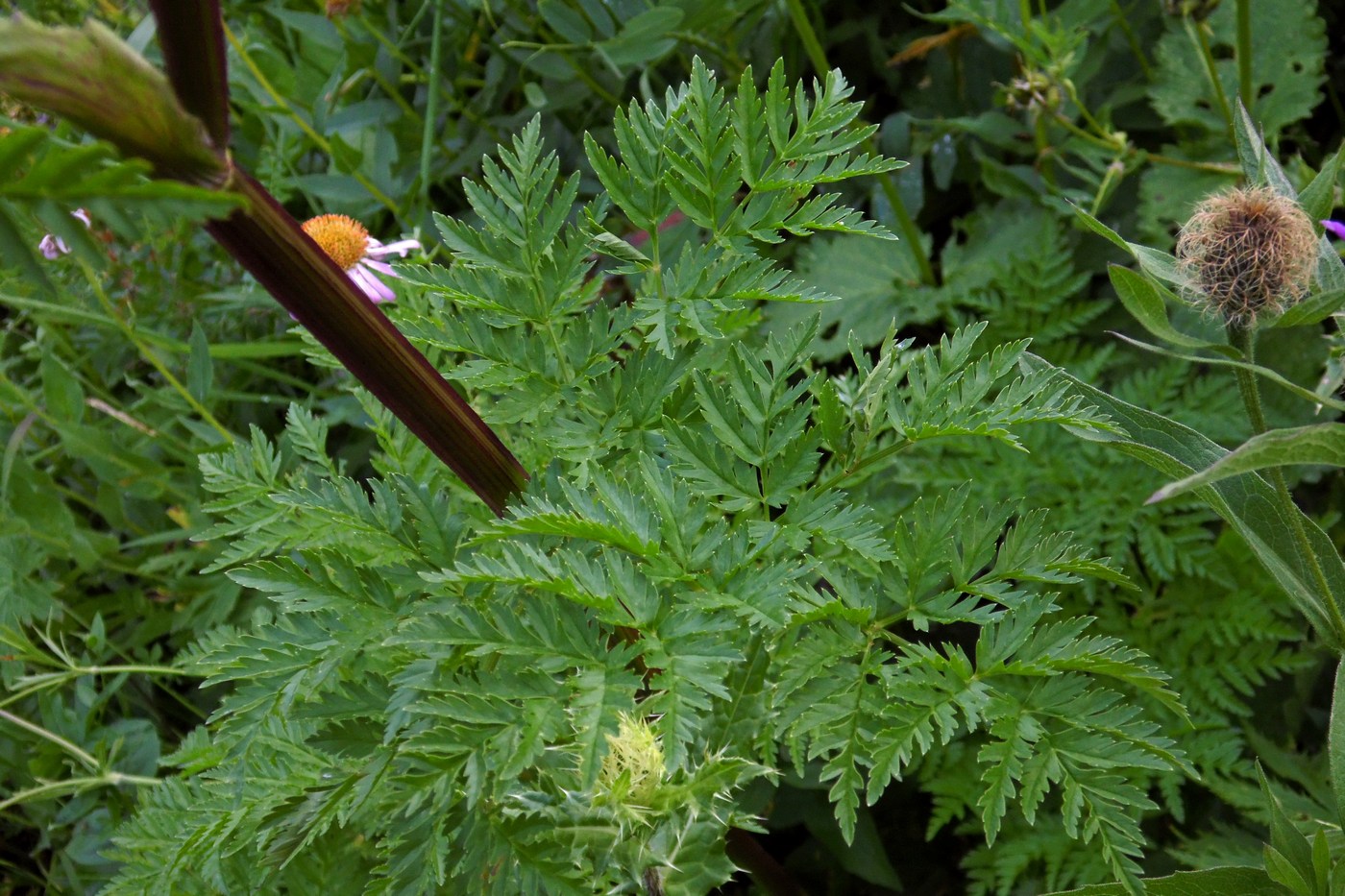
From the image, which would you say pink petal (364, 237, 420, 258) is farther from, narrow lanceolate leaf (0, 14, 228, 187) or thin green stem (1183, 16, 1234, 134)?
thin green stem (1183, 16, 1234, 134)

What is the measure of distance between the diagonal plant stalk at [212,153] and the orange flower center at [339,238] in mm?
746

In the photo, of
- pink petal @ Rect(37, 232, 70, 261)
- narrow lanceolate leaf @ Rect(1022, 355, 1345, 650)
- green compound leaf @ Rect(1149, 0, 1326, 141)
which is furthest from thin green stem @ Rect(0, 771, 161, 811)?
green compound leaf @ Rect(1149, 0, 1326, 141)

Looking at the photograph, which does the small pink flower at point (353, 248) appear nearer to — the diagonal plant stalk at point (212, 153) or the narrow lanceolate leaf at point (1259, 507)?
the diagonal plant stalk at point (212, 153)

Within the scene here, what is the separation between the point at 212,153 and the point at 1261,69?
64.1 inches

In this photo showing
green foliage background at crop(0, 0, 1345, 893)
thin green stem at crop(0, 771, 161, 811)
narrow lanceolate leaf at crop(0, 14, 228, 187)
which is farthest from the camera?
thin green stem at crop(0, 771, 161, 811)

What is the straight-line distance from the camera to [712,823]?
73 cm

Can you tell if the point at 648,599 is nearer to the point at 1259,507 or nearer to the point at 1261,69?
the point at 1259,507

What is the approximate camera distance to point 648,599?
65cm

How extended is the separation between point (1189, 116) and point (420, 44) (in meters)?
1.25

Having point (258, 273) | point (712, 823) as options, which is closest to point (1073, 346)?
point (712, 823)

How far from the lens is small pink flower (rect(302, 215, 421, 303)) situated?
1.34 meters

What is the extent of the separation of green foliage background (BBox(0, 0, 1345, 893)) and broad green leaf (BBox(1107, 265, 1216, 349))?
3.5 inches

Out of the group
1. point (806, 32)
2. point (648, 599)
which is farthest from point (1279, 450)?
point (806, 32)

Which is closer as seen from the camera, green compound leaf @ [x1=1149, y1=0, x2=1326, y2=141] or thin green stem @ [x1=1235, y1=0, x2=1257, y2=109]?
thin green stem @ [x1=1235, y1=0, x2=1257, y2=109]
